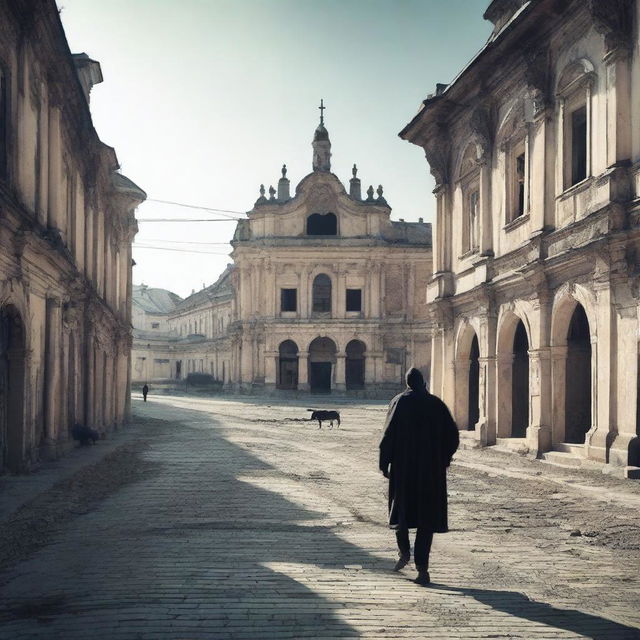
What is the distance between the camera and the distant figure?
21.2ft

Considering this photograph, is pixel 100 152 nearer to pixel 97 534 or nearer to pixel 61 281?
pixel 61 281

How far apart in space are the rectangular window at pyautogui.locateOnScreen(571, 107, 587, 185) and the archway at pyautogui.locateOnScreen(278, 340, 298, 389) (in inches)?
1522

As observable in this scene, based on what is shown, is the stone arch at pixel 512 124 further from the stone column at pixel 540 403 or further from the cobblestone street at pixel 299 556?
the cobblestone street at pixel 299 556

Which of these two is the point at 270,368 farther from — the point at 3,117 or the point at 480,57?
the point at 3,117

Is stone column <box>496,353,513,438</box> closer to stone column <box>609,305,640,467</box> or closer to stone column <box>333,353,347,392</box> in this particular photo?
stone column <box>609,305,640,467</box>

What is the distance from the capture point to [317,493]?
11.5m

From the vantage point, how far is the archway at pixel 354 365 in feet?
177

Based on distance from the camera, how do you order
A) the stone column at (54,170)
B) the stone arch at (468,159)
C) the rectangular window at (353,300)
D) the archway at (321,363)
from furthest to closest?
the archway at (321,363), the rectangular window at (353,300), the stone arch at (468,159), the stone column at (54,170)

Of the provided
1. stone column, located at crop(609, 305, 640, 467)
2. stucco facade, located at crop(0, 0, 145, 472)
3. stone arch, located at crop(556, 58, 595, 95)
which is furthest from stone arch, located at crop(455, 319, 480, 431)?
stucco facade, located at crop(0, 0, 145, 472)

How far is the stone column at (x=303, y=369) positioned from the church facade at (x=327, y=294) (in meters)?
0.07

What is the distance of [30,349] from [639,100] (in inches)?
426

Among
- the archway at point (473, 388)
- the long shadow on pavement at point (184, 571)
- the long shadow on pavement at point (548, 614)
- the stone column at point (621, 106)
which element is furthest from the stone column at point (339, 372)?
the long shadow on pavement at point (548, 614)

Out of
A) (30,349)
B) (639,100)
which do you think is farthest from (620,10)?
(30,349)

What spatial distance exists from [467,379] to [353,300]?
3247cm
